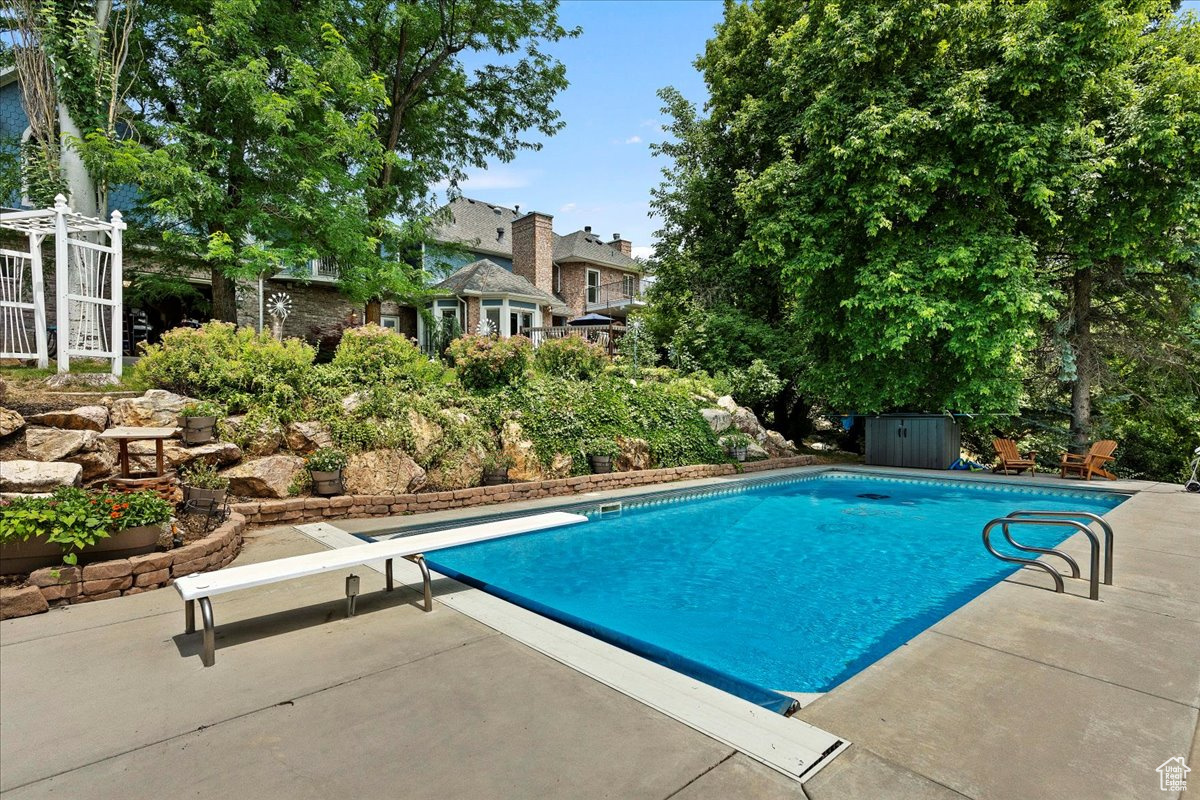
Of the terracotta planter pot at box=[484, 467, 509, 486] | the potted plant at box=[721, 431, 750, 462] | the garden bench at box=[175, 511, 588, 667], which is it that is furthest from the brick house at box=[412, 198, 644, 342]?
the garden bench at box=[175, 511, 588, 667]

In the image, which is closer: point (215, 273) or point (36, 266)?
point (36, 266)

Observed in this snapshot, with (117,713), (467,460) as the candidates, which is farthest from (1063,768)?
(467,460)

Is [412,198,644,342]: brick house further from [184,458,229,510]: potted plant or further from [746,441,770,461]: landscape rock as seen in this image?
[184,458,229,510]: potted plant

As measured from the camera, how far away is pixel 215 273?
12.8m

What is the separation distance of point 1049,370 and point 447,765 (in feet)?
53.7

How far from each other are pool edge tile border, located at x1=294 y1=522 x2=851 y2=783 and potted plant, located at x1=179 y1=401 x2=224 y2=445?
4.26m

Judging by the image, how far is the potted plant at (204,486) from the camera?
527 cm

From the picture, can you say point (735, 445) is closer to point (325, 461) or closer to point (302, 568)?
point (325, 461)

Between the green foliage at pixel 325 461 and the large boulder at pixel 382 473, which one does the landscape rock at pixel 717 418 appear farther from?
the green foliage at pixel 325 461

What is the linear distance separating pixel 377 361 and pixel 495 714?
735 cm

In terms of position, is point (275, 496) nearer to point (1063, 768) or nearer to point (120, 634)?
point (120, 634)

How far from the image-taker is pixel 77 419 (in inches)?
231

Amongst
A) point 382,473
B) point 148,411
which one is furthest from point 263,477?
point 148,411

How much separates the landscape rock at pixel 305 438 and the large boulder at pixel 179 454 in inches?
27.1
